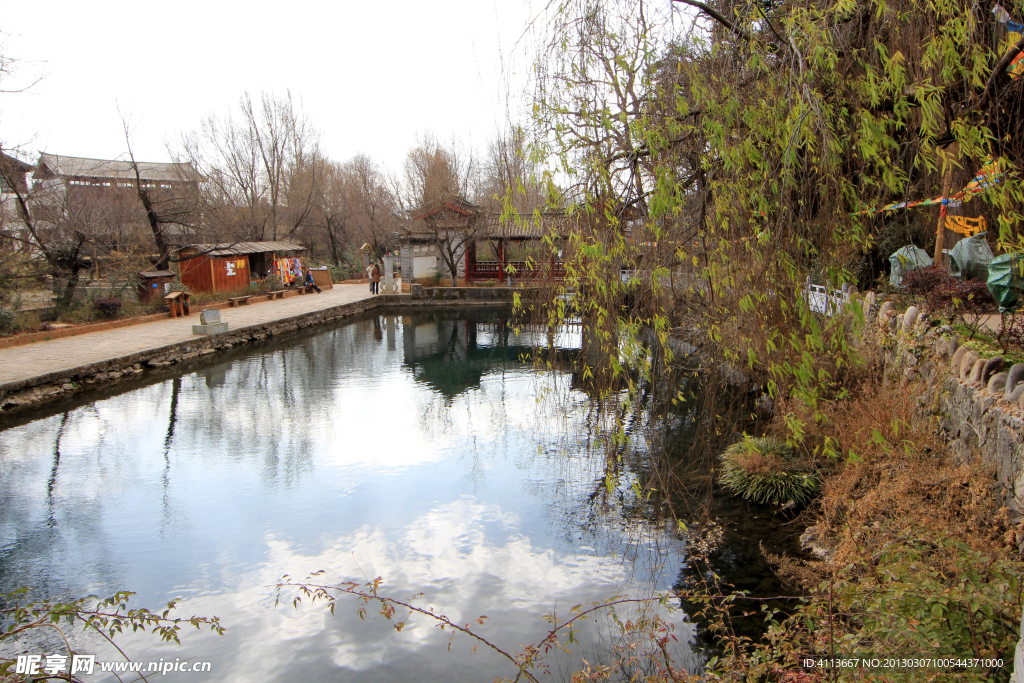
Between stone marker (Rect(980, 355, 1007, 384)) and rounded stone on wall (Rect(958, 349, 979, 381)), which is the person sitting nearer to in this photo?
rounded stone on wall (Rect(958, 349, 979, 381))

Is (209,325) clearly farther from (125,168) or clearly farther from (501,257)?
(125,168)

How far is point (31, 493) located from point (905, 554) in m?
8.14

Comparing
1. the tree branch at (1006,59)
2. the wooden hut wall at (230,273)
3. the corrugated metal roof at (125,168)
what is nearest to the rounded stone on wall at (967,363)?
the tree branch at (1006,59)

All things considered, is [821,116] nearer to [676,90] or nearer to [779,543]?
[676,90]

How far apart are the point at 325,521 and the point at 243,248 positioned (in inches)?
709

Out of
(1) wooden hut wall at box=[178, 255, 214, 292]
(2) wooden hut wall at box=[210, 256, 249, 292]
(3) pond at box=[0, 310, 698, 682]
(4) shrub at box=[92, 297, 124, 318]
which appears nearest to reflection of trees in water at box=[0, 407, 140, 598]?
(3) pond at box=[0, 310, 698, 682]

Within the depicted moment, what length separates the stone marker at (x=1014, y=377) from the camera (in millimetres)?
4614

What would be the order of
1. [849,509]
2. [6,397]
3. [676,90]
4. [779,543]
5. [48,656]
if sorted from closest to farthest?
[676,90]
[48,656]
[849,509]
[779,543]
[6,397]

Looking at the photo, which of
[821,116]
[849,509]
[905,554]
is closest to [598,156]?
[821,116]

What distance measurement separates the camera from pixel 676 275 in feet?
13.0

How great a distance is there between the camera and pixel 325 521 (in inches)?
258

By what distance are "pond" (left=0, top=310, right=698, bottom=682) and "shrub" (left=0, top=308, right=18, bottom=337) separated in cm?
376

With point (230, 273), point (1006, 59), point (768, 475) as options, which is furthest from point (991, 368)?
point (230, 273)

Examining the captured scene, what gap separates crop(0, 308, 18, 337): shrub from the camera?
12531mm
